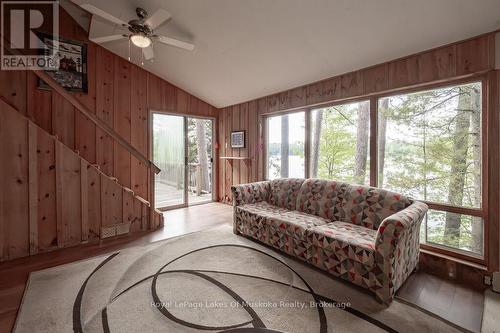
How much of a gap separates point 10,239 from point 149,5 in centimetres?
327

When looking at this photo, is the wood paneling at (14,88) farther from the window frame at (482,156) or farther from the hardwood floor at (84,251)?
the window frame at (482,156)

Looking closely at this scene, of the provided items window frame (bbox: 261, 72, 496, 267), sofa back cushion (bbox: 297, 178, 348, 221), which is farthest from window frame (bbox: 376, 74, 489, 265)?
sofa back cushion (bbox: 297, 178, 348, 221)

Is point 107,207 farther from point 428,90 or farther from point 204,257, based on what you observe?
point 428,90

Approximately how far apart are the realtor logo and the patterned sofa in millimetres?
3643

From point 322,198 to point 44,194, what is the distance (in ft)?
11.4

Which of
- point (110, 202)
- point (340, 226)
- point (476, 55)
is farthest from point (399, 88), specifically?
point (110, 202)

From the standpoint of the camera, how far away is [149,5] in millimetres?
2938

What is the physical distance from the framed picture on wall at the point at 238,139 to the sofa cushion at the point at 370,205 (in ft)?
8.85

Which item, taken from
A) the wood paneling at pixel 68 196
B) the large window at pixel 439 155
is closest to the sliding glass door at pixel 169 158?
the wood paneling at pixel 68 196

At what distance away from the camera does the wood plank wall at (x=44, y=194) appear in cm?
263

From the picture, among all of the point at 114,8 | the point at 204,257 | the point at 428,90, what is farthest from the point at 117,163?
the point at 428,90

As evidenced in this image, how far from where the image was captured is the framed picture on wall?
4.99 metres

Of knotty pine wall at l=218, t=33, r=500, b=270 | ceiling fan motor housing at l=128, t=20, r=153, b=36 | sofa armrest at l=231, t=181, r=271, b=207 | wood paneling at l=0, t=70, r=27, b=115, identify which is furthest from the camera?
sofa armrest at l=231, t=181, r=271, b=207

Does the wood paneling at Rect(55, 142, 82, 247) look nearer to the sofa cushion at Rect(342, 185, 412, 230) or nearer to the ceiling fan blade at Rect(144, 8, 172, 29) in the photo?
the ceiling fan blade at Rect(144, 8, 172, 29)
